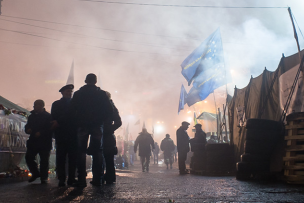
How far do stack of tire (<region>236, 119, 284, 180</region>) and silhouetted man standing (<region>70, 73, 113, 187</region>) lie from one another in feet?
9.87

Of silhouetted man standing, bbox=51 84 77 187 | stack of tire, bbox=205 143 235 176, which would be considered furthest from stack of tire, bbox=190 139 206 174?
silhouetted man standing, bbox=51 84 77 187

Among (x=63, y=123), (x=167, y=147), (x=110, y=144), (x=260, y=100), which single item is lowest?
(x=167, y=147)

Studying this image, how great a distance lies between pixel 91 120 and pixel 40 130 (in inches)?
79.5

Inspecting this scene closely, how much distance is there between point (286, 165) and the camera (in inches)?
195

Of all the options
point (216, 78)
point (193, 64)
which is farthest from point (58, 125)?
point (193, 64)

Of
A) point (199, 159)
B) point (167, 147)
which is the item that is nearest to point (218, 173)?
point (199, 159)

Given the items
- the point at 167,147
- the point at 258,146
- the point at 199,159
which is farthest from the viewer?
the point at 167,147

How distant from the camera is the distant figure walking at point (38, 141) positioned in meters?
6.01

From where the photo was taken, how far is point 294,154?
195 inches

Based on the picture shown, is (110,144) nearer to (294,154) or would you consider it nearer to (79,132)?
(79,132)

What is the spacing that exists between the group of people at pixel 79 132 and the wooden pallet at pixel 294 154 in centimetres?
321

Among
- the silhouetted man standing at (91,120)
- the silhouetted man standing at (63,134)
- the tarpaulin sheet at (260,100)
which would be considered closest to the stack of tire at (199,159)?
the tarpaulin sheet at (260,100)

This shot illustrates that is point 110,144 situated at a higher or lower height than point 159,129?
lower

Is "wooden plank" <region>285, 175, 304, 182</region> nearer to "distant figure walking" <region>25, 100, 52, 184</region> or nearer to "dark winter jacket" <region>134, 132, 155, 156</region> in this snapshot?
"distant figure walking" <region>25, 100, 52, 184</region>
